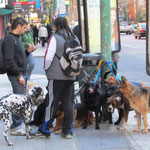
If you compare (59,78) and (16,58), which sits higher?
(16,58)

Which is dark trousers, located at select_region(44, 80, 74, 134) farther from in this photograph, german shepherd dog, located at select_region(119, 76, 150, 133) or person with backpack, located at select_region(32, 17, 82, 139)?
german shepherd dog, located at select_region(119, 76, 150, 133)

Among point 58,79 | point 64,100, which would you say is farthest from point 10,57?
point 64,100

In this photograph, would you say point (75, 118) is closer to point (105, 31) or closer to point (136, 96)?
point (136, 96)

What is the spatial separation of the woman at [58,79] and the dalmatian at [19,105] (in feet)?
0.83

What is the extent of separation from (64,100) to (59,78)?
0.42 m

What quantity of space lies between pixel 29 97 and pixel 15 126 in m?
0.76

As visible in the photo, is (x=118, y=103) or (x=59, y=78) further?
(x=118, y=103)

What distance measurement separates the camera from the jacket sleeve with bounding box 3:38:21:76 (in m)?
6.45

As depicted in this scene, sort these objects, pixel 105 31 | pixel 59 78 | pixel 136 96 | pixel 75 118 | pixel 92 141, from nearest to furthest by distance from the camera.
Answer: pixel 59 78, pixel 92 141, pixel 136 96, pixel 75 118, pixel 105 31

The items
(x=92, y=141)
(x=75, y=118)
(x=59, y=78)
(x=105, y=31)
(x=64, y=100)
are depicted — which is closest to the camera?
(x=59, y=78)

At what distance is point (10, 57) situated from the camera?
6.45 metres

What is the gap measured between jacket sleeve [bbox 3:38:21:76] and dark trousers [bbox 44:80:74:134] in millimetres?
669

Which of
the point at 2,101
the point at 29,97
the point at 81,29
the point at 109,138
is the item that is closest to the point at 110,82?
the point at 109,138

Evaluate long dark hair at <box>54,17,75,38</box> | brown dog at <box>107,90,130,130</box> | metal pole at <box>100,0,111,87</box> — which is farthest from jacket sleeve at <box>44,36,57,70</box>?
metal pole at <box>100,0,111,87</box>
